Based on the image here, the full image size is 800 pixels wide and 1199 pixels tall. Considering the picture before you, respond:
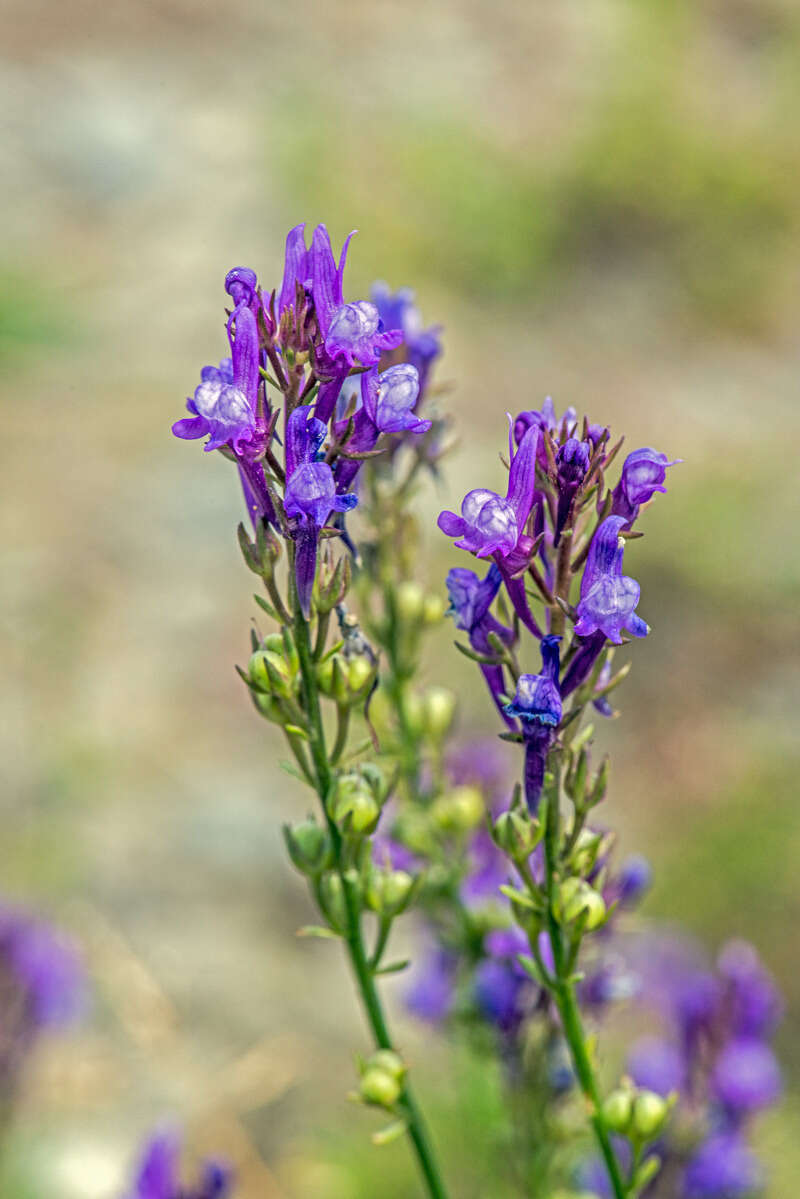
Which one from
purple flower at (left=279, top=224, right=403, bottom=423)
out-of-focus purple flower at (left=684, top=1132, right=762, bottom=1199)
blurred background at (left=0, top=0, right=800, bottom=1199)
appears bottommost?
out-of-focus purple flower at (left=684, top=1132, right=762, bottom=1199)

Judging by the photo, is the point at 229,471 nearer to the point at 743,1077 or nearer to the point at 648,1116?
the point at 743,1077

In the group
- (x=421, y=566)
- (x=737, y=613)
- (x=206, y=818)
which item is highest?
(x=737, y=613)

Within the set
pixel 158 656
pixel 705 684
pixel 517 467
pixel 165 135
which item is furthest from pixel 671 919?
pixel 165 135

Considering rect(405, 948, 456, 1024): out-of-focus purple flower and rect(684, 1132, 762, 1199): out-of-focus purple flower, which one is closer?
rect(684, 1132, 762, 1199): out-of-focus purple flower

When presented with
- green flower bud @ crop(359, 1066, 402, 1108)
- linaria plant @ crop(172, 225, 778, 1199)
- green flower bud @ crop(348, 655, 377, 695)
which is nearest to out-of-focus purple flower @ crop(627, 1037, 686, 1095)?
linaria plant @ crop(172, 225, 778, 1199)

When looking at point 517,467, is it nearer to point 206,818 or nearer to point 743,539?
point 206,818

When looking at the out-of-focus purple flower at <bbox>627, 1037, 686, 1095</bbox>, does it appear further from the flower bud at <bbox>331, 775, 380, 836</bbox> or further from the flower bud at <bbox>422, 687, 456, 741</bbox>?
the flower bud at <bbox>331, 775, 380, 836</bbox>

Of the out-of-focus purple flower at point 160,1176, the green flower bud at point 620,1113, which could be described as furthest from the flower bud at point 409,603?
the out-of-focus purple flower at point 160,1176
